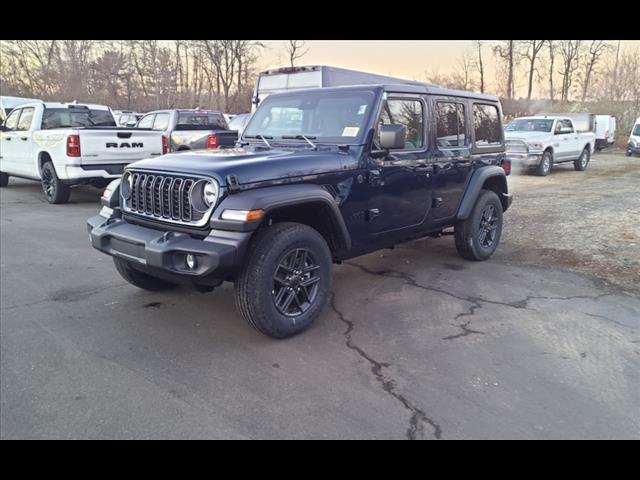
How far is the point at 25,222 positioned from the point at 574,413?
808 centimetres

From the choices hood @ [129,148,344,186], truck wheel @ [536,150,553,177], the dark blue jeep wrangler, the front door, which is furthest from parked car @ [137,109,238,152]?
truck wheel @ [536,150,553,177]

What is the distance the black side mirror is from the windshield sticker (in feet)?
0.88

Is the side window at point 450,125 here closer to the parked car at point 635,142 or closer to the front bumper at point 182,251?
the front bumper at point 182,251

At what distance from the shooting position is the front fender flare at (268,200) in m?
3.32

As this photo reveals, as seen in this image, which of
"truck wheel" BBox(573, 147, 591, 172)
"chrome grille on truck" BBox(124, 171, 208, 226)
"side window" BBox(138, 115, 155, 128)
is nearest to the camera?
"chrome grille on truck" BBox(124, 171, 208, 226)

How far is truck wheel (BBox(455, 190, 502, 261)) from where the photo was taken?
5.82 metres

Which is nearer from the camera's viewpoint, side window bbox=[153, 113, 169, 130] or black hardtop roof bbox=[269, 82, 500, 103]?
black hardtop roof bbox=[269, 82, 500, 103]

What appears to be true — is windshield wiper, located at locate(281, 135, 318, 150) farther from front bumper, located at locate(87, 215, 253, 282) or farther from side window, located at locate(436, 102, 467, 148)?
side window, located at locate(436, 102, 467, 148)

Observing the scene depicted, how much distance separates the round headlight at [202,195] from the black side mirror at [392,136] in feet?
5.10

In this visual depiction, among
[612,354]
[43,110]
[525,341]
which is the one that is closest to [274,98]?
[525,341]

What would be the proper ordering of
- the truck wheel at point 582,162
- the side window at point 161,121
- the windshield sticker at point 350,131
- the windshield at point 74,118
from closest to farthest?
the windshield sticker at point 350,131
the windshield at point 74,118
the side window at point 161,121
the truck wheel at point 582,162

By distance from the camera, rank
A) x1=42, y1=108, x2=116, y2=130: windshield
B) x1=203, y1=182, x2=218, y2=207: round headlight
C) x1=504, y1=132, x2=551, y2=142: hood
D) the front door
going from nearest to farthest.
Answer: x1=203, y1=182, x2=218, y2=207: round headlight, the front door, x1=42, y1=108, x2=116, y2=130: windshield, x1=504, y1=132, x2=551, y2=142: hood

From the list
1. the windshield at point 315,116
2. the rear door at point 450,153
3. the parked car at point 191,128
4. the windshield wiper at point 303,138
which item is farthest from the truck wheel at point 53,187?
the rear door at point 450,153
